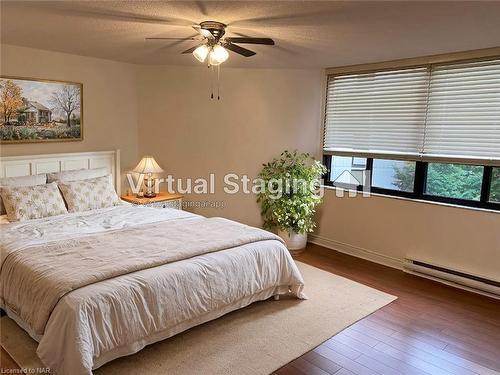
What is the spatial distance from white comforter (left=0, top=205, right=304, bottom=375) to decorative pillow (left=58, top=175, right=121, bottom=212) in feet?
0.80

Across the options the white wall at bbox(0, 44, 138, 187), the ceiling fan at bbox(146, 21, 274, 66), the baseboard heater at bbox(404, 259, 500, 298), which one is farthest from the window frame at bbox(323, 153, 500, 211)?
the white wall at bbox(0, 44, 138, 187)

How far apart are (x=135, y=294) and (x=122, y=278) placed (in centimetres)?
14

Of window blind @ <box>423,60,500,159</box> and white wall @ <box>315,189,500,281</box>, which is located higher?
window blind @ <box>423,60,500,159</box>

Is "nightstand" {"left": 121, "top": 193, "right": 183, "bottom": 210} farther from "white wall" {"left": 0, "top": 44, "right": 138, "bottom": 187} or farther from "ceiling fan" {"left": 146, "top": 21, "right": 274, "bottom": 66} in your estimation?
"ceiling fan" {"left": 146, "top": 21, "right": 274, "bottom": 66}

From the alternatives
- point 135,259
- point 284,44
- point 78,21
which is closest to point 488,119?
point 284,44

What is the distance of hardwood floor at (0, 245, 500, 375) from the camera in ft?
8.36

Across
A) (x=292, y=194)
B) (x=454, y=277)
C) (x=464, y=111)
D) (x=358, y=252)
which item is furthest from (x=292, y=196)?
(x=464, y=111)

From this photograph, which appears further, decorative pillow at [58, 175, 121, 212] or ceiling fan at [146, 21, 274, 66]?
decorative pillow at [58, 175, 121, 212]

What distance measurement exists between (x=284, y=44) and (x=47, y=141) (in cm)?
281

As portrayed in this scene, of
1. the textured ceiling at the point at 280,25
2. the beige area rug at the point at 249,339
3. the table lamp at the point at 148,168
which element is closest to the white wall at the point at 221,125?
the table lamp at the point at 148,168

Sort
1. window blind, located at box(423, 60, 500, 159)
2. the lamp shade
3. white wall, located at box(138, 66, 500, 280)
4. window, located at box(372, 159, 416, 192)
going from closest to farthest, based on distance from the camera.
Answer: window blind, located at box(423, 60, 500, 159)
window, located at box(372, 159, 416, 192)
the lamp shade
white wall, located at box(138, 66, 500, 280)

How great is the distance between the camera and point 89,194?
402 centimetres

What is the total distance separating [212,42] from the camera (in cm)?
295

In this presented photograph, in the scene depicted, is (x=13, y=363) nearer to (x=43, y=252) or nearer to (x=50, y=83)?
(x=43, y=252)
